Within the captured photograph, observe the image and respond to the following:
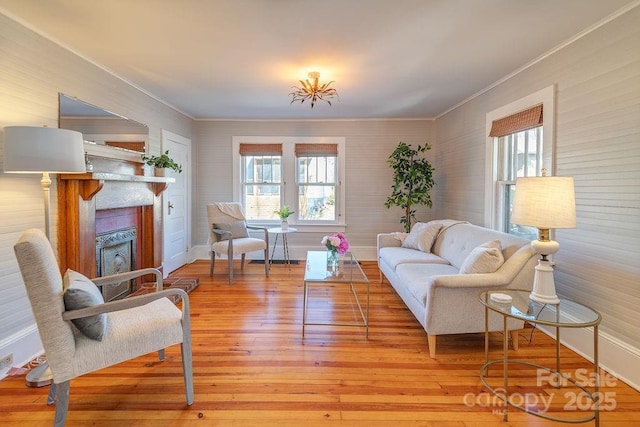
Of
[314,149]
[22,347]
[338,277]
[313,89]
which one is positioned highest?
[313,89]

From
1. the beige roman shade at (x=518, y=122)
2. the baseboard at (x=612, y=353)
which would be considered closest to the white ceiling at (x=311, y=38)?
the beige roman shade at (x=518, y=122)

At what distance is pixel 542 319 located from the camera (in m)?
1.72

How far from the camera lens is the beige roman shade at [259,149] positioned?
520cm

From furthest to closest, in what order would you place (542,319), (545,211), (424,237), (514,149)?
(424,237)
(514,149)
(545,211)
(542,319)

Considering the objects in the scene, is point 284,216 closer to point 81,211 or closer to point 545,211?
point 81,211

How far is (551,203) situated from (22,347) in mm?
3631

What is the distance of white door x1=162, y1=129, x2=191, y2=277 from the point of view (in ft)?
14.2

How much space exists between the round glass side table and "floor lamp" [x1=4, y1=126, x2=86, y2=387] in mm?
2780

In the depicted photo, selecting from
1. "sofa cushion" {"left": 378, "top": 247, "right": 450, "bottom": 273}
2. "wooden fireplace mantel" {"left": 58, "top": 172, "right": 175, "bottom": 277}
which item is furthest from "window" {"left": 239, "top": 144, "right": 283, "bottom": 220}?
"wooden fireplace mantel" {"left": 58, "top": 172, "right": 175, "bottom": 277}

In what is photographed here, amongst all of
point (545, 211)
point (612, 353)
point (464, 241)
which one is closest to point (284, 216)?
point (464, 241)

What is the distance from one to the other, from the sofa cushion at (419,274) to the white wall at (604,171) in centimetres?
93

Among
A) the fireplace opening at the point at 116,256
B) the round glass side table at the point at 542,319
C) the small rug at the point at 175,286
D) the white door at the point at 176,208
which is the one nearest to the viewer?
the round glass side table at the point at 542,319

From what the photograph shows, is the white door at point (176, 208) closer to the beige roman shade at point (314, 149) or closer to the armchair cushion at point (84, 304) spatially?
the beige roman shade at point (314, 149)

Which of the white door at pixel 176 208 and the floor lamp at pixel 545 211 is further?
the white door at pixel 176 208
